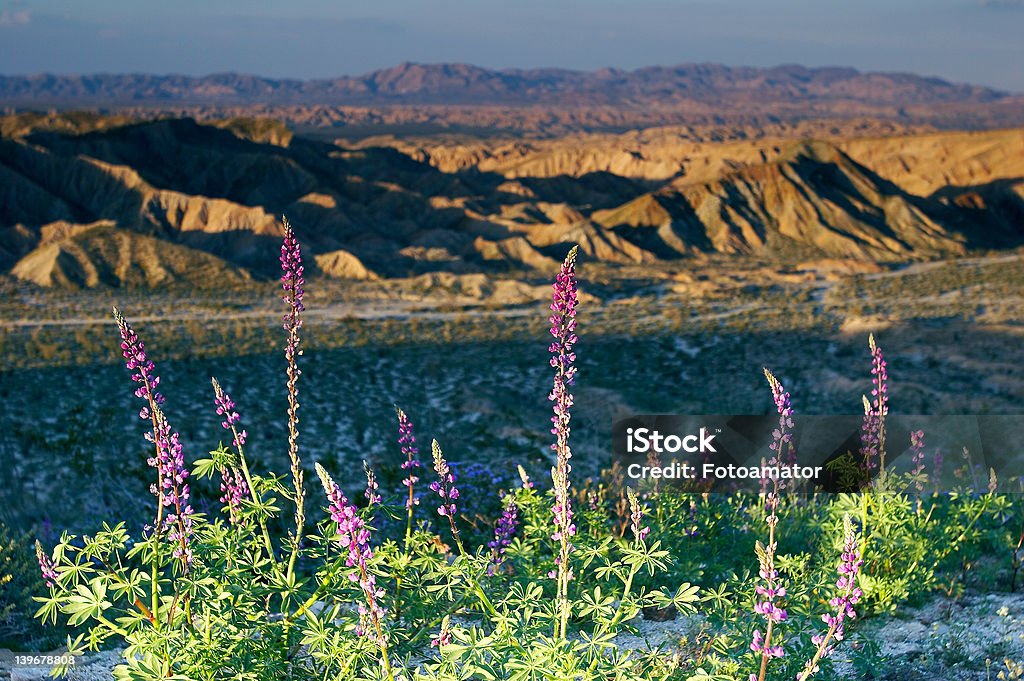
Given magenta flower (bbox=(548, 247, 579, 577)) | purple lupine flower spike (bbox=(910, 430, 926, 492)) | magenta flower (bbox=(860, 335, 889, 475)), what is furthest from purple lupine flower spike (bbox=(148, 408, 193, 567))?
purple lupine flower spike (bbox=(910, 430, 926, 492))

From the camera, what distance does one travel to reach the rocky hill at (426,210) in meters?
54.0

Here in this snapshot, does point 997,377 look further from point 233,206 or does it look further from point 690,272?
point 233,206

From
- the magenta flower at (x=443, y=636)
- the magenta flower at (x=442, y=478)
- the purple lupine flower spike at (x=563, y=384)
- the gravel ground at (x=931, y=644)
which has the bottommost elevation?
the gravel ground at (x=931, y=644)

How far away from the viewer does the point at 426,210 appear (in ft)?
242

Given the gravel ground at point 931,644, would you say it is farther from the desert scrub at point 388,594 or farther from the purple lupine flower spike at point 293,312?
the purple lupine flower spike at point 293,312

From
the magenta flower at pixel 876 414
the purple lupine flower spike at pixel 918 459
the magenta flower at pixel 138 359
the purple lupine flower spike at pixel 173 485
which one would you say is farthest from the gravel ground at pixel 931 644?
the magenta flower at pixel 138 359

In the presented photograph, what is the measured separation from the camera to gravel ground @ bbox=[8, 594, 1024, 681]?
18.6 ft

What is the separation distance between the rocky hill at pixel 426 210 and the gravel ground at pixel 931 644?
44339 mm

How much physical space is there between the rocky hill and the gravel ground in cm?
4434

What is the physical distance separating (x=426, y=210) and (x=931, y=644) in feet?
230

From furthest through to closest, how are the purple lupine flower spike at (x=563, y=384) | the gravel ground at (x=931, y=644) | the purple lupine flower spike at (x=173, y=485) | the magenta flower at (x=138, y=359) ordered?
the gravel ground at (x=931, y=644)
the purple lupine flower spike at (x=173, y=485)
the magenta flower at (x=138, y=359)
the purple lupine flower spike at (x=563, y=384)

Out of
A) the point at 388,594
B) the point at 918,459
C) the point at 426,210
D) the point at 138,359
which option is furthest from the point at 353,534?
the point at 426,210

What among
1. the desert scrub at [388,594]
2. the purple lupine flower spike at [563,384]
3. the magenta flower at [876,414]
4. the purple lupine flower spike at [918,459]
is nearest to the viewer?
the desert scrub at [388,594]

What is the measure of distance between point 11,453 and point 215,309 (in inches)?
931
